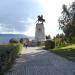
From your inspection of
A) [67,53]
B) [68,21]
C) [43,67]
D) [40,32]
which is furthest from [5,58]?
[40,32]

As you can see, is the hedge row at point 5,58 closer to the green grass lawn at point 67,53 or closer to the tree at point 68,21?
the green grass lawn at point 67,53

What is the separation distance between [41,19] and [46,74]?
259ft

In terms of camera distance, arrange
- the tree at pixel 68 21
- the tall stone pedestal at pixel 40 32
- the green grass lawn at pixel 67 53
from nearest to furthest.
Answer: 1. the green grass lawn at pixel 67 53
2. the tree at pixel 68 21
3. the tall stone pedestal at pixel 40 32

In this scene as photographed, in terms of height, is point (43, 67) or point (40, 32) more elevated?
point (40, 32)

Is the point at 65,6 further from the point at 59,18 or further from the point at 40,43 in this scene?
the point at 40,43

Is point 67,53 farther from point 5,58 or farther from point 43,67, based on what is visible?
point 5,58

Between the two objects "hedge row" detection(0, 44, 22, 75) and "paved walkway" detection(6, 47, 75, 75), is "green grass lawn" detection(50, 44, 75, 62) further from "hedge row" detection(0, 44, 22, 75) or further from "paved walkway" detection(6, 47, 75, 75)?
"hedge row" detection(0, 44, 22, 75)

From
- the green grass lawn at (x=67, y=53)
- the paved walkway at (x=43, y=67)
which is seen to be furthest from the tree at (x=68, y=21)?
the paved walkway at (x=43, y=67)

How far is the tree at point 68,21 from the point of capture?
50.4 meters

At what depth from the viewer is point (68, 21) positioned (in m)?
58.2

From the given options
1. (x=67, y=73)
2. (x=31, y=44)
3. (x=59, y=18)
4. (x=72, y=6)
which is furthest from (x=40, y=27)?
(x=67, y=73)

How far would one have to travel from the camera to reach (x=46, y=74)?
16.1m

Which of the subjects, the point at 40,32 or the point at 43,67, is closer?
the point at 43,67

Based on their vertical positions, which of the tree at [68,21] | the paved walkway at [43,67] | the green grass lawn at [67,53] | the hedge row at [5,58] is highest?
the tree at [68,21]
